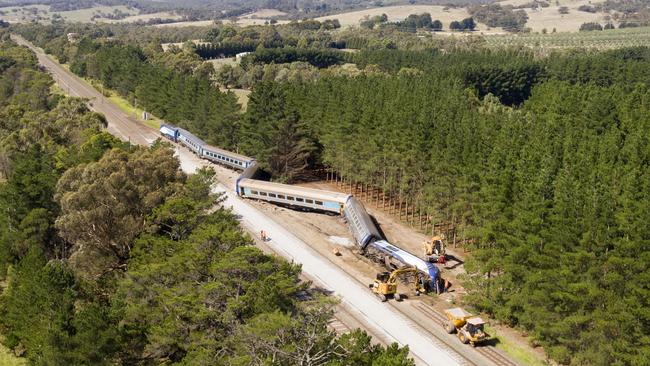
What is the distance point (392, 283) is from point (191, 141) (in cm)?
5838

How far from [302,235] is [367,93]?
33.1 meters

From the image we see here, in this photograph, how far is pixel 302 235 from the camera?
6738cm

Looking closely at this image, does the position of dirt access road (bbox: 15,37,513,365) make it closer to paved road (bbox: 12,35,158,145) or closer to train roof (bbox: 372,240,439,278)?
train roof (bbox: 372,240,439,278)

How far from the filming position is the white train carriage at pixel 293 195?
72000 millimetres

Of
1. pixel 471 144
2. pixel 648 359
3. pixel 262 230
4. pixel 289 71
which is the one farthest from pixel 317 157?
pixel 289 71

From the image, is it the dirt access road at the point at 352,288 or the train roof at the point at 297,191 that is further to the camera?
the train roof at the point at 297,191

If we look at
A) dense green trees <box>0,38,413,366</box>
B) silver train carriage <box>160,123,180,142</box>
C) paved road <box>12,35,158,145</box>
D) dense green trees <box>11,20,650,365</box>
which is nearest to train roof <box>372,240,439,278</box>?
dense green trees <box>11,20,650,365</box>

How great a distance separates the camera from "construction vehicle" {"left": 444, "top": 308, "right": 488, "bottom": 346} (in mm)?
44719

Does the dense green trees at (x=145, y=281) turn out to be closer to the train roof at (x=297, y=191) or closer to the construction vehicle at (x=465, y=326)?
the construction vehicle at (x=465, y=326)

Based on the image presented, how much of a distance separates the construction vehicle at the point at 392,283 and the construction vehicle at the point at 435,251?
21.6 feet

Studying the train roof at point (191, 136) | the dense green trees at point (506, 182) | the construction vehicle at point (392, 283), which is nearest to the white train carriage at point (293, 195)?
the dense green trees at point (506, 182)

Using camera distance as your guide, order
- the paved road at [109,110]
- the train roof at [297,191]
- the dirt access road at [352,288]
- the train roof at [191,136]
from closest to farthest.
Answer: the dirt access road at [352,288] < the train roof at [297,191] < the train roof at [191,136] < the paved road at [109,110]

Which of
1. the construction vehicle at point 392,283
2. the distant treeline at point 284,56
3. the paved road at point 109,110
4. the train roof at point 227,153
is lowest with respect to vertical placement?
the paved road at point 109,110

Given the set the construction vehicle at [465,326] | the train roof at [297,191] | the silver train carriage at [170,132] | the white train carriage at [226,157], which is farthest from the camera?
the silver train carriage at [170,132]
